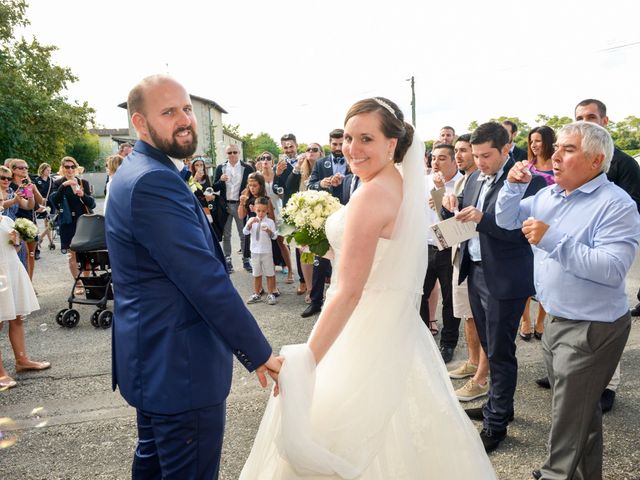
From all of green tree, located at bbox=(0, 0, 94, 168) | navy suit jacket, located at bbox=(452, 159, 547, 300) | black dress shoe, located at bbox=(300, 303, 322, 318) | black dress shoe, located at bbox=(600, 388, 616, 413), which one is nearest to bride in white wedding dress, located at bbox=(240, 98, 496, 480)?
navy suit jacket, located at bbox=(452, 159, 547, 300)

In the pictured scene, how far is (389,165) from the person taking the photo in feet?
8.84

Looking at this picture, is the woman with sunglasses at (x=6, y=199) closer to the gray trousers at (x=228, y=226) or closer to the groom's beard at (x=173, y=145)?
the gray trousers at (x=228, y=226)

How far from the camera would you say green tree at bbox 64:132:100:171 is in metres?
53.8

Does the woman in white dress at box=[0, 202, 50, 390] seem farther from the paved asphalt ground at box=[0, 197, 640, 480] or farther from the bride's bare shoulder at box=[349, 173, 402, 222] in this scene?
the bride's bare shoulder at box=[349, 173, 402, 222]

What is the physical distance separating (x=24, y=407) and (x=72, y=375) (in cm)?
73

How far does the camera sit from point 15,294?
5254 millimetres

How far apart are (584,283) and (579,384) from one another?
0.58 meters

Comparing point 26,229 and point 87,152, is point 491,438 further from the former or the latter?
point 87,152

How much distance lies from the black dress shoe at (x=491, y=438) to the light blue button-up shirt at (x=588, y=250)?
126cm

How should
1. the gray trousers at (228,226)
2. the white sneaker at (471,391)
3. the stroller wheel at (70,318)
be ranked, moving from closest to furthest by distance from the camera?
the white sneaker at (471,391)
the stroller wheel at (70,318)
the gray trousers at (228,226)

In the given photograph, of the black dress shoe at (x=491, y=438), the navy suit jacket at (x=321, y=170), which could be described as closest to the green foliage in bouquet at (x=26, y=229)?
the navy suit jacket at (x=321, y=170)

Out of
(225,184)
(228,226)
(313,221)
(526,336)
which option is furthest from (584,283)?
(228,226)

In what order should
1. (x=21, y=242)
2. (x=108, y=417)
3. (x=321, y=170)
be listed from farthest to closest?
(x=321, y=170)
(x=21, y=242)
(x=108, y=417)

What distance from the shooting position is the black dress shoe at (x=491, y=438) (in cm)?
351
